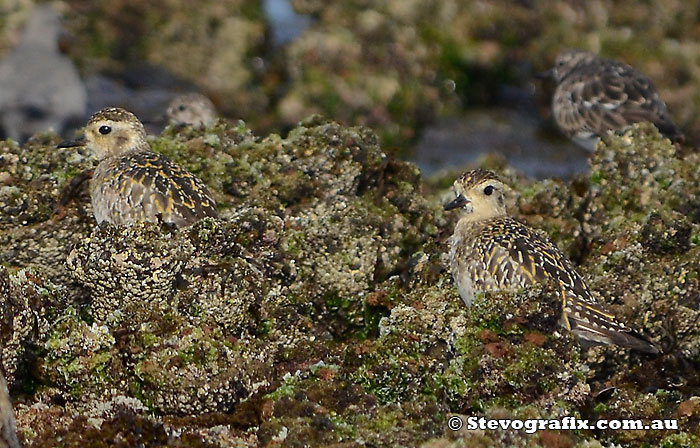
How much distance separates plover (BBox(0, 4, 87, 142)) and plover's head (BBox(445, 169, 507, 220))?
40.0ft

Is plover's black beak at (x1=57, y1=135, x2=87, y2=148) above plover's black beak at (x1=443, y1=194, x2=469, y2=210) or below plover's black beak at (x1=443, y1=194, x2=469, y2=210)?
above

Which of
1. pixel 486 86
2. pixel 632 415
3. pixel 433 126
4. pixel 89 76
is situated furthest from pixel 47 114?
pixel 632 415

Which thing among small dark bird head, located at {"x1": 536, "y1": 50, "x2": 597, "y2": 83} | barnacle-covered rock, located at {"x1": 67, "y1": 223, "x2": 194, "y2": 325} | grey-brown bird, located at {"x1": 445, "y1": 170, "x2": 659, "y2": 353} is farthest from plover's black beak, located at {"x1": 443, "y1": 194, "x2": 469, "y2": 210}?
small dark bird head, located at {"x1": 536, "y1": 50, "x2": 597, "y2": 83}

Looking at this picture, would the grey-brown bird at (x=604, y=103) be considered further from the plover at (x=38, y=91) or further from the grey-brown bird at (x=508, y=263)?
the plover at (x=38, y=91)

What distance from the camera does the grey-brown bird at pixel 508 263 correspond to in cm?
1016

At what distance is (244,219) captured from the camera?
1139 cm

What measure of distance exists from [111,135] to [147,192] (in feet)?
6.13

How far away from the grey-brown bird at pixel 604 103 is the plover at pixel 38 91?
33.0 feet

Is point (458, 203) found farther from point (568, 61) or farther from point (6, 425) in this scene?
point (568, 61)

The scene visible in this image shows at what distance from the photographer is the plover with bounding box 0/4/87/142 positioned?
22.2 m

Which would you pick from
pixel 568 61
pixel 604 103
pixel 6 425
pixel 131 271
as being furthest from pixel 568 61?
pixel 6 425

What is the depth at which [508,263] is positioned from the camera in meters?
10.6

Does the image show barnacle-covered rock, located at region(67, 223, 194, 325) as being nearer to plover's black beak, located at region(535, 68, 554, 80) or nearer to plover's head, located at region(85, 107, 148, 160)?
plover's head, located at region(85, 107, 148, 160)

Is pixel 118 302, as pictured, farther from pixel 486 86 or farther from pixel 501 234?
pixel 486 86
